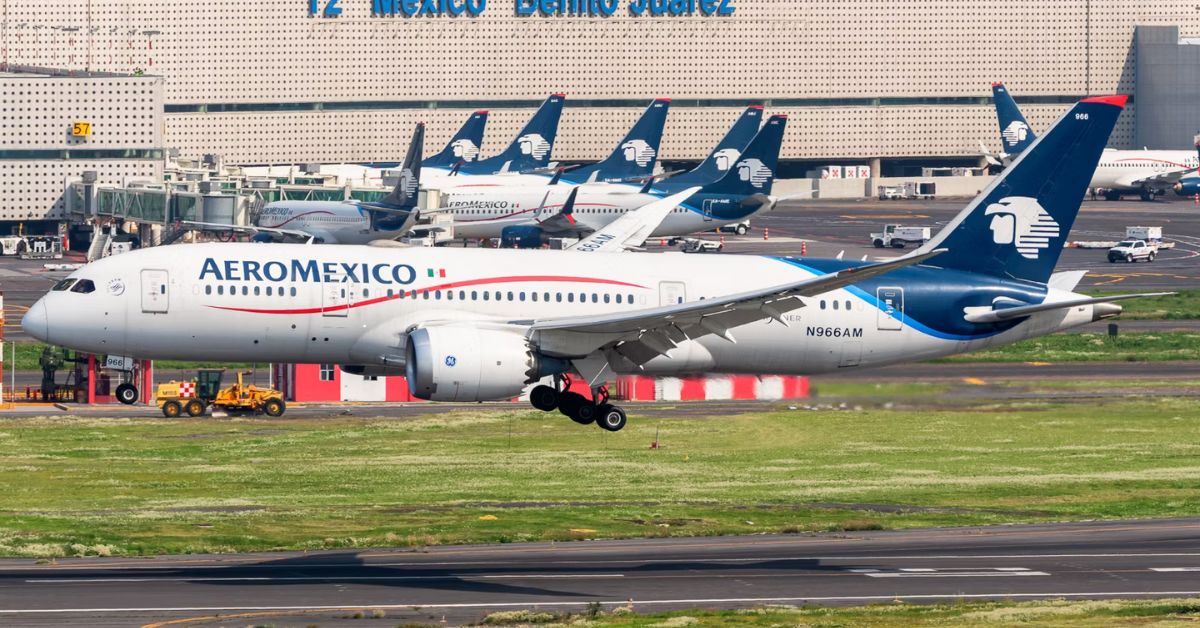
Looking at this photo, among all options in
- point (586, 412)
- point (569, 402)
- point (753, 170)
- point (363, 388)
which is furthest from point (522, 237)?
point (569, 402)

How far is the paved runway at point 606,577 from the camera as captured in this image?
58781 millimetres

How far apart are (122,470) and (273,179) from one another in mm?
105961

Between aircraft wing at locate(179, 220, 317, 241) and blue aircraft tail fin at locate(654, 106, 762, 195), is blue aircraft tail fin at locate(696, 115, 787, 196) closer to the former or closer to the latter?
blue aircraft tail fin at locate(654, 106, 762, 195)

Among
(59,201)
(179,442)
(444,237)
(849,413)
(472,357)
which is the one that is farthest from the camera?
(59,201)

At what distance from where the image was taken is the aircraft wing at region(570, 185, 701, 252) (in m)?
79.5

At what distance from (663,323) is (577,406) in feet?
15.7

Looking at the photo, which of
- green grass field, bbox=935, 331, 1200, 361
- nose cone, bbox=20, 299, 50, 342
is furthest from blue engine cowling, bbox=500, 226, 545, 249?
nose cone, bbox=20, 299, 50, 342

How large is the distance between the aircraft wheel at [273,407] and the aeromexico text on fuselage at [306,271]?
51871 millimetres

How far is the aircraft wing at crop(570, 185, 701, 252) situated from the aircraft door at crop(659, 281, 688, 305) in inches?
620

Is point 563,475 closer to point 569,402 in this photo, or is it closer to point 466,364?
point 569,402

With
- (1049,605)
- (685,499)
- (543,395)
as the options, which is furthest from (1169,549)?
(543,395)

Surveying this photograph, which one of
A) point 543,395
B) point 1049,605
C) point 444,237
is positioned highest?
point 444,237

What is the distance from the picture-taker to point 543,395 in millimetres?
60375

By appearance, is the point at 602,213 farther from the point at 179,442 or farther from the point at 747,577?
the point at 747,577
